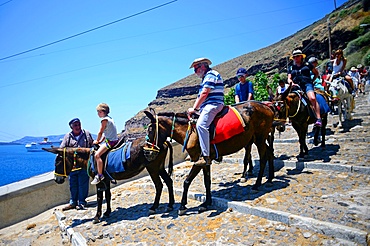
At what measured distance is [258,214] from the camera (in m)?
4.33

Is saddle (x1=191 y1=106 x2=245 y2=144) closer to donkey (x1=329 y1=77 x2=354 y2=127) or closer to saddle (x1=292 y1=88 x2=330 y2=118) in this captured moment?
saddle (x1=292 y1=88 x2=330 y2=118)

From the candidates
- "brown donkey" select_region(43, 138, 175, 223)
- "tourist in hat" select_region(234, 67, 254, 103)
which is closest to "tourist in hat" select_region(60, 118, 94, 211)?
"brown donkey" select_region(43, 138, 175, 223)

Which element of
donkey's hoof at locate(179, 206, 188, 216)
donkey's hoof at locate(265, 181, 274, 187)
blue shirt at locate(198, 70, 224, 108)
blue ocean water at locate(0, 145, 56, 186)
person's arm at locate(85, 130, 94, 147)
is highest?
blue shirt at locate(198, 70, 224, 108)

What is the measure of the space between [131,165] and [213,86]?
241cm

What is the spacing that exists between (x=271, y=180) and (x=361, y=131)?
480 centimetres

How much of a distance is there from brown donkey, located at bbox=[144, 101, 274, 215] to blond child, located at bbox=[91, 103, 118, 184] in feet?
3.18

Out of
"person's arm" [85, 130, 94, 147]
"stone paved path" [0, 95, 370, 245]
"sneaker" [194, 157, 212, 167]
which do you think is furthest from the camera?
"person's arm" [85, 130, 94, 147]

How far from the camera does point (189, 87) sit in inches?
3516

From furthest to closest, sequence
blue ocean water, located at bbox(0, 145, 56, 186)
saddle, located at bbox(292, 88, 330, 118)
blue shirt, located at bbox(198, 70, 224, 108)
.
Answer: blue ocean water, located at bbox(0, 145, 56, 186)
saddle, located at bbox(292, 88, 330, 118)
blue shirt, located at bbox(198, 70, 224, 108)

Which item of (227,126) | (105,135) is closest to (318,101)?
(227,126)

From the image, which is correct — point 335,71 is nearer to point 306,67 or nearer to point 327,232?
point 306,67

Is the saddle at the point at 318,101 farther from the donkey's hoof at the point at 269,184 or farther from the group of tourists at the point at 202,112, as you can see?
the donkey's hoof at the point at 269,184

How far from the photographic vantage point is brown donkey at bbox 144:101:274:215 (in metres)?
5.11

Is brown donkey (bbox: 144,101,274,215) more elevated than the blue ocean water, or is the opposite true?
brown donkey (bbox: 144,101,274,215)
